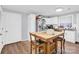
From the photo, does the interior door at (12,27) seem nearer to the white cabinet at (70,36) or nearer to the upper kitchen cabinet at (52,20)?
the upper kitchen cabinet at (52,20)

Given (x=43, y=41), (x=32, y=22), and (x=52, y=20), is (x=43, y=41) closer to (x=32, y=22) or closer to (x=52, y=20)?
(x=32, y=22)

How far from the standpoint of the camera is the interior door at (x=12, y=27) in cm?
322

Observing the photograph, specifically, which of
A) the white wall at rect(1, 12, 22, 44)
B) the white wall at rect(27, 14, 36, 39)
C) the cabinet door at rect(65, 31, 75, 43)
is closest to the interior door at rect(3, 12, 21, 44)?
the white wall at rect(1, 12, 22, 44)

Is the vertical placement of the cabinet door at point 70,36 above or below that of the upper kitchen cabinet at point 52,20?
below

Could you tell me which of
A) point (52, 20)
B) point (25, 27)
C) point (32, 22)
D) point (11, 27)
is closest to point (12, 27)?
point (11, 27)

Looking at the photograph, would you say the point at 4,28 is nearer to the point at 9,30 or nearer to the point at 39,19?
the point at 9,30

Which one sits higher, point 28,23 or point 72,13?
point 72,13

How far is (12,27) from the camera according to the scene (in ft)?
11.3

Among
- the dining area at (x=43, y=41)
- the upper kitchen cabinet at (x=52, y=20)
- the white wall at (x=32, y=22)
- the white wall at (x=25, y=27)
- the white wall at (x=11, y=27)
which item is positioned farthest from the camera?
the upper kitchen cabinet at (x=52, y=20)

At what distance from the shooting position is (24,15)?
376cm

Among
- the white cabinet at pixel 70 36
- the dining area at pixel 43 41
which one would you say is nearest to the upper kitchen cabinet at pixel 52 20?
the white cabinet at pixel 70 36

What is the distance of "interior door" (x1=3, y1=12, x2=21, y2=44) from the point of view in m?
3.22
